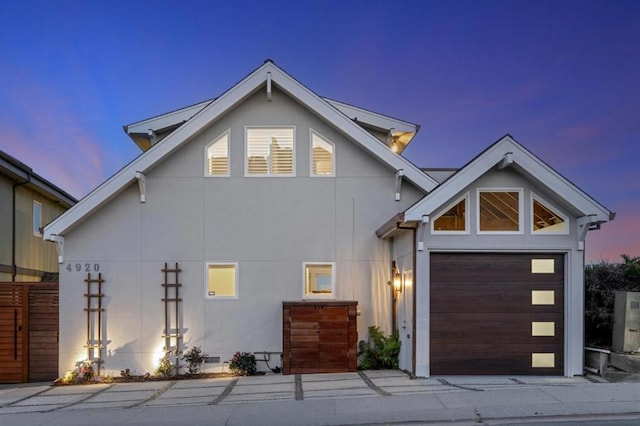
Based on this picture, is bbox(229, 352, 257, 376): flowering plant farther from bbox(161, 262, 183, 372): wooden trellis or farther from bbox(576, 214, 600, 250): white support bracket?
bbox(576, 214, 600, 250): white support bracket

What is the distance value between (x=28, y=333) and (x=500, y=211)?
1064 centimetres

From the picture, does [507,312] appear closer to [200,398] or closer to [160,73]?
[200,398]

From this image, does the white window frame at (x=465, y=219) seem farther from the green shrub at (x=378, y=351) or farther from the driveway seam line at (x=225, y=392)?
the driveway seam line at (x=225, y=392)

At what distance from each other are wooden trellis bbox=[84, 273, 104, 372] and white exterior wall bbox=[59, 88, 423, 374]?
0.43ft

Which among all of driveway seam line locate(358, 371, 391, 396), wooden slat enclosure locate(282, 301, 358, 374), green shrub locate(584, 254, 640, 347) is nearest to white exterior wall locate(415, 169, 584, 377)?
driveway seam line locate(358, 371, 391, 396)

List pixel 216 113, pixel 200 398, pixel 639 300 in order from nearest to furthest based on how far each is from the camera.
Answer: pixel 200 398, pixel 639 300, pixel 216 113

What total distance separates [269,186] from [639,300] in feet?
26.2

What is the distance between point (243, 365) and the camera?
12.0 meters

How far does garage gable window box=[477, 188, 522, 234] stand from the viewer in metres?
10.6

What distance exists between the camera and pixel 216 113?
12180mm

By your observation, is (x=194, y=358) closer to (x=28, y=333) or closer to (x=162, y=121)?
(x=28, y=333)

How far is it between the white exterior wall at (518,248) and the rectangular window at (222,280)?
436 cm

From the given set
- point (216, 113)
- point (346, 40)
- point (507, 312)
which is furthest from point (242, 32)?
point (507, 312)

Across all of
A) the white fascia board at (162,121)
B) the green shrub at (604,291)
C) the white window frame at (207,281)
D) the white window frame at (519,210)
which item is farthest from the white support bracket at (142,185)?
the green shrub at (604,291)
